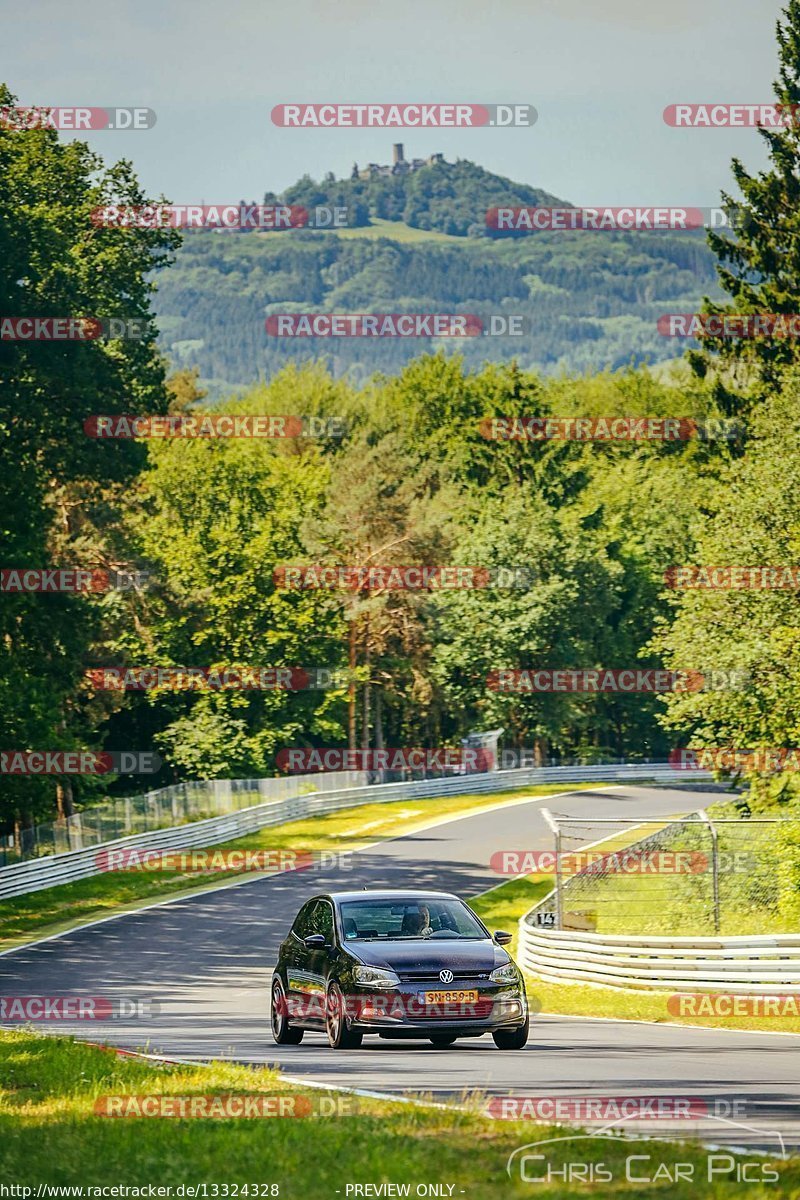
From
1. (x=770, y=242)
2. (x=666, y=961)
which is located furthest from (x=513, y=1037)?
(x=770, y=242)

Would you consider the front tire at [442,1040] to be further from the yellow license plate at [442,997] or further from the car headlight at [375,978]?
the car headlight at [375,978]

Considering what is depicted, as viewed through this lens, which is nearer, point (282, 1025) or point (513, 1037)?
point (513, 1037)

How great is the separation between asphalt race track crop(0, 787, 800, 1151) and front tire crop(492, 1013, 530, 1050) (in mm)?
142

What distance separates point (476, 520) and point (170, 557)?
70.2 ft

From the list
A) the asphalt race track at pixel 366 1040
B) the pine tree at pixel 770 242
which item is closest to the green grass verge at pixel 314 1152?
the asphalt race track at pixel 366 1040

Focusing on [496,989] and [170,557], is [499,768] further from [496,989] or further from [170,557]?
[496,989]

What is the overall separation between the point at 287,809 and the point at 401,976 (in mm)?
44163

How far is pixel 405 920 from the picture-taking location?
56.3ft

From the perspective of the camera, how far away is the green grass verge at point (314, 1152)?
8.84 metres

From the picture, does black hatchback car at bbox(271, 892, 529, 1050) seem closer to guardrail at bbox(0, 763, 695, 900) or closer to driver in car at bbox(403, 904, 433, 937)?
driver in car at bbox(403, 904, 433, 937)

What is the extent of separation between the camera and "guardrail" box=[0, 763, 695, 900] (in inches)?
1654

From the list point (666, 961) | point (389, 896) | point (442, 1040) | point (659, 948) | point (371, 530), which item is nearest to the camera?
point (442, 1040)

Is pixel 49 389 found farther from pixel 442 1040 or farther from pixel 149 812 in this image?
pixel 442 1040

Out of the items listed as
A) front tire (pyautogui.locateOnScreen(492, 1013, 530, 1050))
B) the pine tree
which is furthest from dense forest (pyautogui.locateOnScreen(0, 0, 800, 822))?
front tire (pyautogui.locateOnScreen(492, 1013, 530, 1050))
